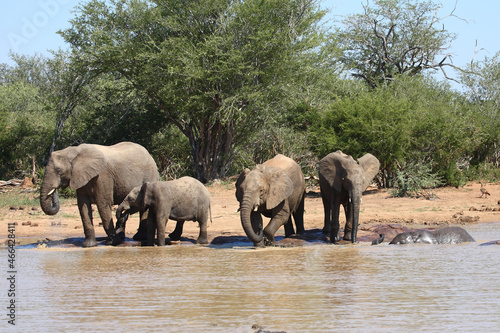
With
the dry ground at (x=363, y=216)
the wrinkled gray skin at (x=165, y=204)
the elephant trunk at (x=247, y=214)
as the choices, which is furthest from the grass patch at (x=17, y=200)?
the elephant trunk at (x=247, y=214)

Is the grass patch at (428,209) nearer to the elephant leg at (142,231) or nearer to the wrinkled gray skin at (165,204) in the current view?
the wrinkled gray skin at (165,204)

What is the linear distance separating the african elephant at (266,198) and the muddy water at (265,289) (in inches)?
21.5

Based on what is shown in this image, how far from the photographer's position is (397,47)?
43.2m

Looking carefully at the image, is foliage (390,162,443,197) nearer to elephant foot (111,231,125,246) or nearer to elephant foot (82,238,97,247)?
elephant foot (111,231,125,246)

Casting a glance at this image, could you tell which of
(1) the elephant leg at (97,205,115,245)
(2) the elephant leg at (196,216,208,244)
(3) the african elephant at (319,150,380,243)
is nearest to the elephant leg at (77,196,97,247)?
(1) the elephant leg at (97,205,115,245)

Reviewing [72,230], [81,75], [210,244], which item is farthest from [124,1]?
[210,244]

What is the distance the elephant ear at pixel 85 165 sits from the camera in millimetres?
12688

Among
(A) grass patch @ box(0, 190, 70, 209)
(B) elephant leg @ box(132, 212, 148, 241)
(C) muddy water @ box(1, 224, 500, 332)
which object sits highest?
(A) grass patch @ box(0, 190, 70, 209)

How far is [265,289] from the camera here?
7.80 meters

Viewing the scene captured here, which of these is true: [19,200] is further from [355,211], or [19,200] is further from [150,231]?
[355,211]

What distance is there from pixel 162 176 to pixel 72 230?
1194 centimetres

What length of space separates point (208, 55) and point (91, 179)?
1332cm

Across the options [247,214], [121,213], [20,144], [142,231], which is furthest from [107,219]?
[20,144]

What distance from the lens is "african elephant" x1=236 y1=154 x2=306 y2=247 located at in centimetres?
1147
